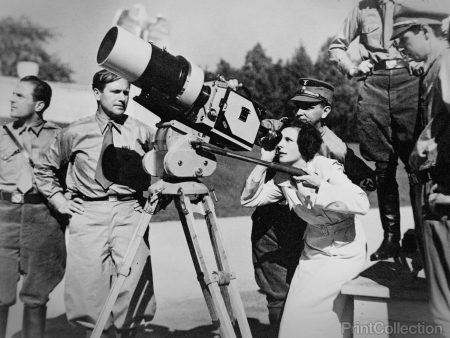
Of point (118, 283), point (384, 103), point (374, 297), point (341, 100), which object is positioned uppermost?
point (341, 100)

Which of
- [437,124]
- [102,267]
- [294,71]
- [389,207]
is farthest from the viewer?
[294,71]

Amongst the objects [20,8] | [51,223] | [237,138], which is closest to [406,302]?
[237,138]

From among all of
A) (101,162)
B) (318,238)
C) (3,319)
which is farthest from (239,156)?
(3,319)

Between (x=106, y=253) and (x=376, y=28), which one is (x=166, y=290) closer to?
(x=106, y=253)

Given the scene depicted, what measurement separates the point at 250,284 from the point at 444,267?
9.84 feet

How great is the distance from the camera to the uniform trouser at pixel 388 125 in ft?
10.3

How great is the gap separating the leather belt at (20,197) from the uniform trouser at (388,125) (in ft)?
7.18

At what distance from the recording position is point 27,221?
3.22m

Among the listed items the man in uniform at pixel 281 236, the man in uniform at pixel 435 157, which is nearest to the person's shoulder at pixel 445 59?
the man in uniform at pixel 435 157

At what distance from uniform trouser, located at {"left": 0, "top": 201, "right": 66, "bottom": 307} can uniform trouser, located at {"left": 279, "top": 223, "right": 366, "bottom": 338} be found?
158cm

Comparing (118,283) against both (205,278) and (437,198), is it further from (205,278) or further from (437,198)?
(437,198)

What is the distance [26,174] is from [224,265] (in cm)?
156

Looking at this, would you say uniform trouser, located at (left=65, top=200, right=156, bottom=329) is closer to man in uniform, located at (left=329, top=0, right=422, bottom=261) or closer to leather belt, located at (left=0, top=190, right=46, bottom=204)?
leather belt, located at (left=0, top=190, right=46, bottom=204)

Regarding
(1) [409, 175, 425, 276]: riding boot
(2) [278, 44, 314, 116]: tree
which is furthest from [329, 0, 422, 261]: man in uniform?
(2) [278, 44, 314, 116]: tree
